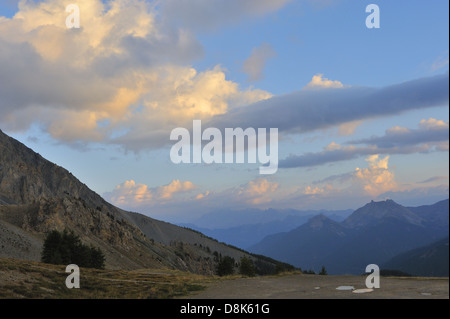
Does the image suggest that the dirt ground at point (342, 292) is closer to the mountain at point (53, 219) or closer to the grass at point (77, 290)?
the grass at point (77, 290)

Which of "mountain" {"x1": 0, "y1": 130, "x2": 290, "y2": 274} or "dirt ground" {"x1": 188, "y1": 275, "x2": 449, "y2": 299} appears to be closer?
"dirt ground" {"x1": 188, "y1": 275, "x2": 449, "y2": 299}

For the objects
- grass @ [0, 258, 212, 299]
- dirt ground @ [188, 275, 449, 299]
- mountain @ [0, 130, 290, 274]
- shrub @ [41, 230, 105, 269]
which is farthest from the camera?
mountain @ [0, 130, 290, 274]

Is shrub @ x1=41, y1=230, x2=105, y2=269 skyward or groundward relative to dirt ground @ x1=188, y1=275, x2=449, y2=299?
groundward

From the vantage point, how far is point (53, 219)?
311 ft

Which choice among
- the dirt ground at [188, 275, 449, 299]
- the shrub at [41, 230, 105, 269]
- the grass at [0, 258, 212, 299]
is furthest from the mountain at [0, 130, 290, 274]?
the dirt ground at [188, 275, 449, 299]

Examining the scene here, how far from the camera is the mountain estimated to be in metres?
84.2

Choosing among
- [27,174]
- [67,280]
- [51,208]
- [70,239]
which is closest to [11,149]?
[27,174]

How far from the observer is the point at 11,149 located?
162m

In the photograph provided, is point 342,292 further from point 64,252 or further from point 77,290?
point 64,252

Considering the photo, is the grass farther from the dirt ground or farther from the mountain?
the mountain

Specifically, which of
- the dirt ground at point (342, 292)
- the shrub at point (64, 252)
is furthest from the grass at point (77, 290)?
the shrub at point (64, 252)
